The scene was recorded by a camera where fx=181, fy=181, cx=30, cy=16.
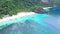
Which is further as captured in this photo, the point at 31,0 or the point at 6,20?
the point at 31,0

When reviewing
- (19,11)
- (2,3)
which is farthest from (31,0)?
(2,3)

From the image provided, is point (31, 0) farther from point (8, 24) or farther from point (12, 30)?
point (12, 30)

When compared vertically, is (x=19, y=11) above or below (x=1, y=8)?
below

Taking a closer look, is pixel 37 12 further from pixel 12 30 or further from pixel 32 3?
pixel 12 30

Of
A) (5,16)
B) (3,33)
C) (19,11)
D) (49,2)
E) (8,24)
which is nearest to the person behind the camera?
(3,33)

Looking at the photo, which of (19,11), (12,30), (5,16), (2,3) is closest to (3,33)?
(12,30)

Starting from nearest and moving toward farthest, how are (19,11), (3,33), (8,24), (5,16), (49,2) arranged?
(3,33) < (8,24) < (5,16) < (19,11) < (49,2)
